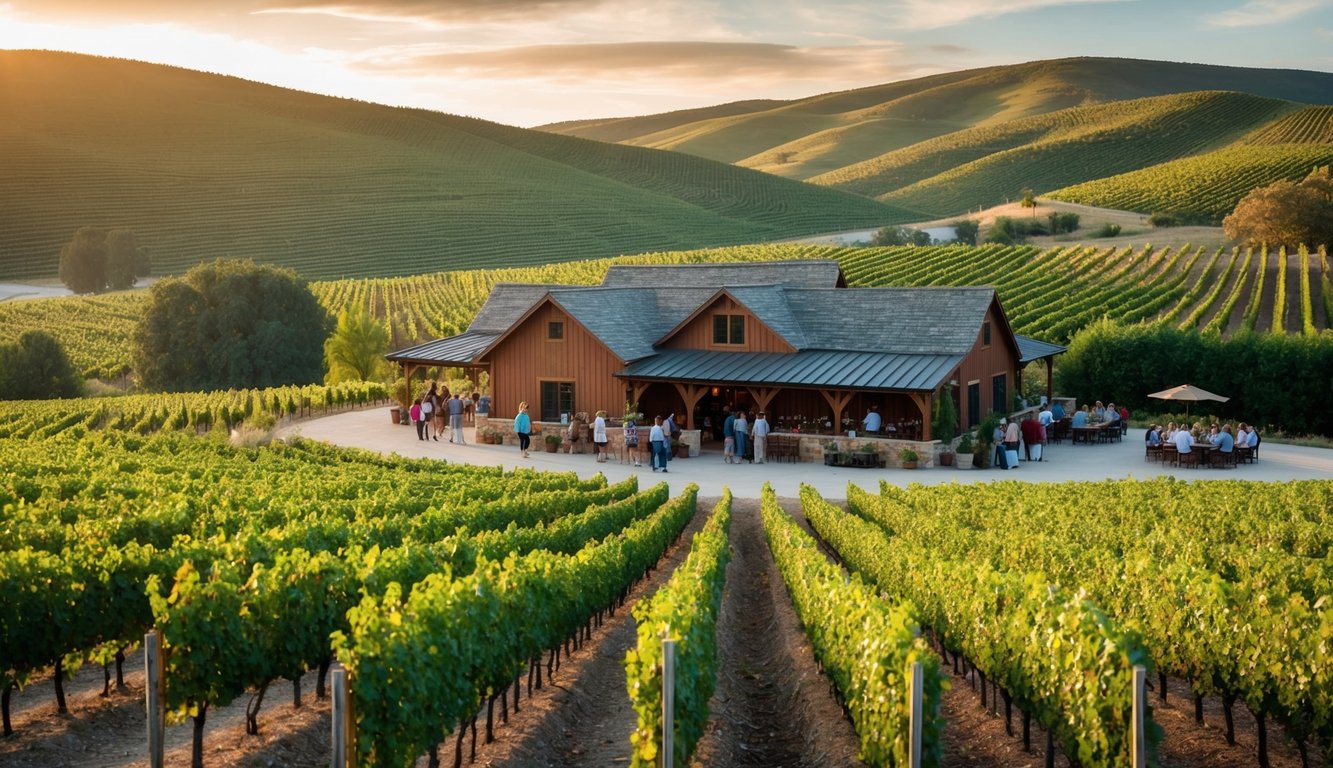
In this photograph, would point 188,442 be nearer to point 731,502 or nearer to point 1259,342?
point 731,502

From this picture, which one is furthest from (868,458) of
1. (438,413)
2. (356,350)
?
(356,350)

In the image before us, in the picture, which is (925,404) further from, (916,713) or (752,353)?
(916,713)

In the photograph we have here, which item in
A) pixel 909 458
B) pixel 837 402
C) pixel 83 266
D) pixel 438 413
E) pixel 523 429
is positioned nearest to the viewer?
pixel 909 458

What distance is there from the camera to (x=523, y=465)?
2934 cm

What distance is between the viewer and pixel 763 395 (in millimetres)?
31094

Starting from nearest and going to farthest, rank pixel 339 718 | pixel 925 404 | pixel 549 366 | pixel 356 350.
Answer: pixel 339 718, pixel 925 404, pixel 549 366, pixel 356 350

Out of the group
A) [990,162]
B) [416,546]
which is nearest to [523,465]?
[416,546]

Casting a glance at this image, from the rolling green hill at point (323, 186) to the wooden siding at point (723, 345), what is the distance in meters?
66.9

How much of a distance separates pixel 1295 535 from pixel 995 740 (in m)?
7.82

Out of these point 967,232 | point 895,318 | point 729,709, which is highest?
point 967,232

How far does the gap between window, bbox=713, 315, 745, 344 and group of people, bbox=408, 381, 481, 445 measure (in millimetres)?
Result: 7930

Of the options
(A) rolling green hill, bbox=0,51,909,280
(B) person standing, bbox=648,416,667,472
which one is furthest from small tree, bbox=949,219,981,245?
(B) person standing, bbox=648,416,667,472

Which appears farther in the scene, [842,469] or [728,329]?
[728,329]

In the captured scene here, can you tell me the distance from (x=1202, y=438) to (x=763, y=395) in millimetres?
12048
